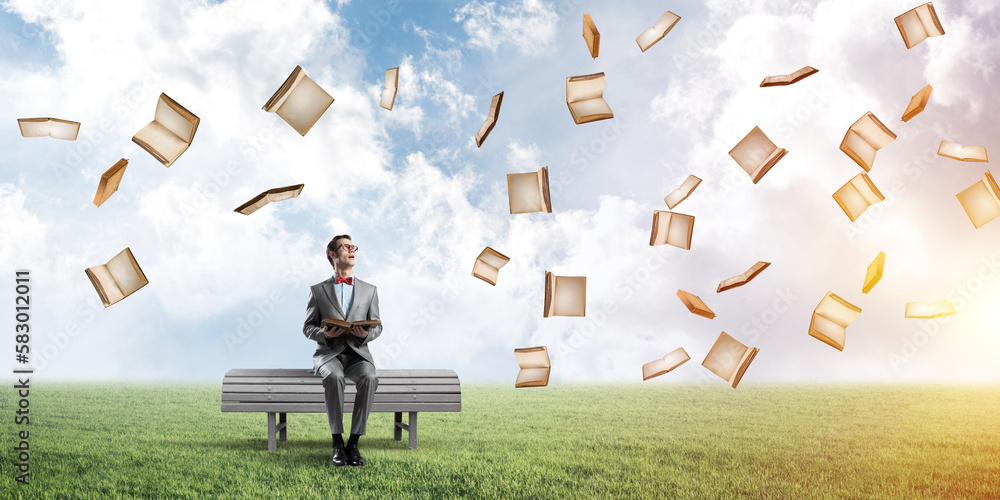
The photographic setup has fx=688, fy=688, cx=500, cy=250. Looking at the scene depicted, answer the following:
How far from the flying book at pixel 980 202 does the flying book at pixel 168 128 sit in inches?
240

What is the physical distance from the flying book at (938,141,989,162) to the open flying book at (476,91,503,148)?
12.4ft

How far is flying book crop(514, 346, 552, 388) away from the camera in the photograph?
Answer: 594 centimetres

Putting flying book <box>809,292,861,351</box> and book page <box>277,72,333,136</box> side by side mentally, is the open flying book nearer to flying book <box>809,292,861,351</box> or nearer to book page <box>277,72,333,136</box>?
book page <box>277,72,333,136</box>

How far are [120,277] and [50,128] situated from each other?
52.6 inches

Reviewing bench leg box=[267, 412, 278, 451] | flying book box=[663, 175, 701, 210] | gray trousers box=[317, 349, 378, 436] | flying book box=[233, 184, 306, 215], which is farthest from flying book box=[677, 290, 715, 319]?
bench leg box=[267, 412, 278, 451]

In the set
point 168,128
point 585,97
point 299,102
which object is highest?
point 585,97

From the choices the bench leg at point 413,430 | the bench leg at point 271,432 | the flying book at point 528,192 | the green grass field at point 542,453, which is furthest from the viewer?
the bench leg at point 413,430

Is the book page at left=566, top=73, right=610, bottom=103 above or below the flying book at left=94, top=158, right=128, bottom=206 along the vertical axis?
above

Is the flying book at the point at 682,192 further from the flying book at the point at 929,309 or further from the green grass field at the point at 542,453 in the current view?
the green grass field at the point at 542,453

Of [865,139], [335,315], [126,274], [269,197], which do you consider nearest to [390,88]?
[269,197]

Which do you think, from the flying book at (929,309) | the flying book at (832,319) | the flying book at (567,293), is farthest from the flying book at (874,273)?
the flying book at (567,293)

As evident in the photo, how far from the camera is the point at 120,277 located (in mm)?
5172

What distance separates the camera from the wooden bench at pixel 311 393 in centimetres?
638

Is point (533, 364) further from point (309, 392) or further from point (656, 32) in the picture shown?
point (656, 32)
